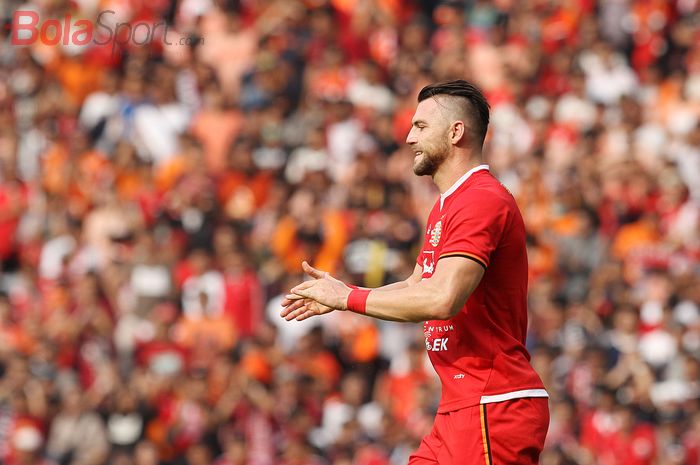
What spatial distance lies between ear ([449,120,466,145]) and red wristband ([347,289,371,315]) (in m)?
0.88

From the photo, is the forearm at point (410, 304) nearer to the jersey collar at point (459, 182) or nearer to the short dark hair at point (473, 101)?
the jersey collar at point (459, 182)

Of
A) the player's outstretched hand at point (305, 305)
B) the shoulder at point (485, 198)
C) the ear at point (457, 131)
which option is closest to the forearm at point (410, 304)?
the player's outstretched hand at point (305, 305)

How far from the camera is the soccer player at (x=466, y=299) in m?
6.14

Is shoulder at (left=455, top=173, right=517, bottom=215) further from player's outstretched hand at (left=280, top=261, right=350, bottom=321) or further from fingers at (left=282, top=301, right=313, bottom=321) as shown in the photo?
fingers at (left=282, top=301, right=313, bottom=321)

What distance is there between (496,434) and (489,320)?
0.51 m

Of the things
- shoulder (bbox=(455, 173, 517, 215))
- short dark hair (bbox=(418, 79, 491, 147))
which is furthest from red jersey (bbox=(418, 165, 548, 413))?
short dark hair (bbox=(418, 79, 491, 147))

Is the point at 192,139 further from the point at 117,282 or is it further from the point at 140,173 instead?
the point at 117,282

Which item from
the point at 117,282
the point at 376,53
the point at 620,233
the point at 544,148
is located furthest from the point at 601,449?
the point at 376,53

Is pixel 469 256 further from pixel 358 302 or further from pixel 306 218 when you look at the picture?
pixel 306 218

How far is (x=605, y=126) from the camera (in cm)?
1611

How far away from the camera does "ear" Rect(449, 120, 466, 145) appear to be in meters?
6.55

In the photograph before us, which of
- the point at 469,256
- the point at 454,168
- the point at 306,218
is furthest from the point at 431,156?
the point at 306,218

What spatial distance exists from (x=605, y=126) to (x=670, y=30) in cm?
235

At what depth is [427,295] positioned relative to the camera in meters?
6.07
